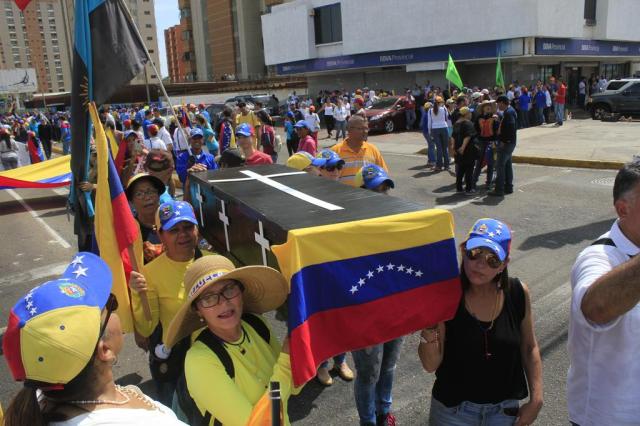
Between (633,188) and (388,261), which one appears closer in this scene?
(633,188)

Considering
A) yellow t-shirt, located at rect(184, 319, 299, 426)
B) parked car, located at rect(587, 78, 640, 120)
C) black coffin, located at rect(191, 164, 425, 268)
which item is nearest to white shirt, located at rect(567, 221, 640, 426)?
black coffin, located at rect(191, 164, 425, 268)

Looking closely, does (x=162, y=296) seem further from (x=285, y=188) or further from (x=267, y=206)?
(x=285, y=188)

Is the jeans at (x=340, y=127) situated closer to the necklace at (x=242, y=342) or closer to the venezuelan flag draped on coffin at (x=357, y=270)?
the venezuelan flag draped on coffin at (x=357, y=270)

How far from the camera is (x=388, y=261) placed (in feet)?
7.86

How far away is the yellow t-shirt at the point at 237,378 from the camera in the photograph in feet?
6.13

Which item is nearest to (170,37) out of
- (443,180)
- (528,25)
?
(528,25)

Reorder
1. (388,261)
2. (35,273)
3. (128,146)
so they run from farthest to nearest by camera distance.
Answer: (35,273) < (128,146) < (388,261)

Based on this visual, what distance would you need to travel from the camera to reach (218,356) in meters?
2.00

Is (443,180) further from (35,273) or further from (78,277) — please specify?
(78,277)

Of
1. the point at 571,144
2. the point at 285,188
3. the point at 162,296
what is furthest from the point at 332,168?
the point at 571,144

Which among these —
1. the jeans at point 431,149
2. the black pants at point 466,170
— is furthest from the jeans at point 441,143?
the black pants at point 466,170

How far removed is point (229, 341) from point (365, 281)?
0.68m

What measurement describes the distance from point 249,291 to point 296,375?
409 millimetres

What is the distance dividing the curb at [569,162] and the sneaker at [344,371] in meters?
10.3
